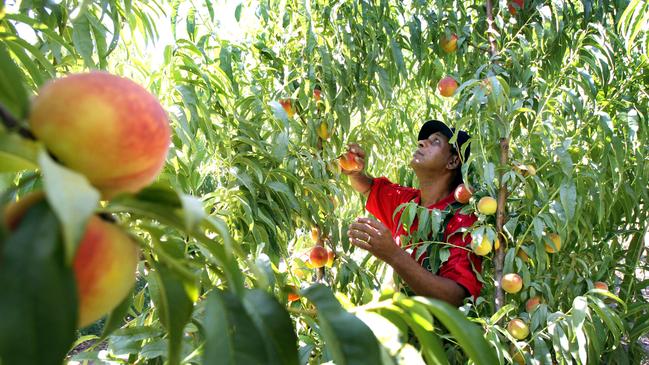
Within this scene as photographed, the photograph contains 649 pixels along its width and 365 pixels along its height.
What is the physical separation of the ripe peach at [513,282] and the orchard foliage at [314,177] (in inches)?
0.8

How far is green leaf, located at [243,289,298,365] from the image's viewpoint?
275 millimetres

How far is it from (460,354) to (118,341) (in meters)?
0.99

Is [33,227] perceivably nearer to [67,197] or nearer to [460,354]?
[67,197]

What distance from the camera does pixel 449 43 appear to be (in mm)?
1752

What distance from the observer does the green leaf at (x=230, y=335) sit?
0.26 meters

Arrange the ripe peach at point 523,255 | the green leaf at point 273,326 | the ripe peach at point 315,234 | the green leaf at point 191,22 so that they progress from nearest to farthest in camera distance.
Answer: the green leaf at point 273,326 → the green leaf at point 191,22 → the ripe peach at point 523,255 → the ripe peach at point 315,234

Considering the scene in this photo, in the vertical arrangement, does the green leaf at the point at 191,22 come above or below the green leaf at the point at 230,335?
above

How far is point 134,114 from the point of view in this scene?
0.96ft

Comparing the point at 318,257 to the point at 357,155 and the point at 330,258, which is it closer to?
the point at 330,258

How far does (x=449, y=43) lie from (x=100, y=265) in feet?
5.33

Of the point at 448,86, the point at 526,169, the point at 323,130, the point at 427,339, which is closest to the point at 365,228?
the point at 323,130

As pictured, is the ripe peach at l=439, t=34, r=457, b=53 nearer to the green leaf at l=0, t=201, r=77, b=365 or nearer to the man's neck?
the man's neck

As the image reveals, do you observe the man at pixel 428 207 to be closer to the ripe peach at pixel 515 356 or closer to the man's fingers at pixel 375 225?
the man's fingers at pixel 375 225

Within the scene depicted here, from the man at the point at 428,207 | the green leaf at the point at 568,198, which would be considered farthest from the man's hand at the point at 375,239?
the green leaf at the point at 568,198
